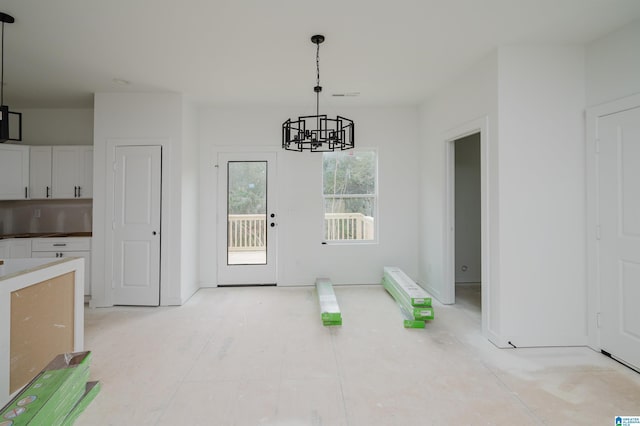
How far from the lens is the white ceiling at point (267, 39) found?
7.98ft

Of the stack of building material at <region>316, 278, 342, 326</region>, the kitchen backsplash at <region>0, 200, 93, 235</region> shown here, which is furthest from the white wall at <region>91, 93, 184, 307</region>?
the stack of building material at <region>316, 278, 342, 326</region>

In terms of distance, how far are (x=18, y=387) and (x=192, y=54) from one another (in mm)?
2958

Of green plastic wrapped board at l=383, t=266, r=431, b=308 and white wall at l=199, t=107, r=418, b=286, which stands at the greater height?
white wall at l=199, t=107, r=418, b=286

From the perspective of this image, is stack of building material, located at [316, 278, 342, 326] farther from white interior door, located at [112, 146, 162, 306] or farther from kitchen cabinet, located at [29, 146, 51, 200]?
kitchen cabinet, located at [29, 146, 51, 200]

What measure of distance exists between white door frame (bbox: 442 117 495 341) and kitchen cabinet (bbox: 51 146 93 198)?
16.1 ft

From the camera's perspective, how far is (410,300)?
3.56 metres

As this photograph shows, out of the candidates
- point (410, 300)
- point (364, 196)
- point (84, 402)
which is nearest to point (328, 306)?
point (410, 300)

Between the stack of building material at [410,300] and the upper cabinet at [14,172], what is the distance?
5252 millimetres

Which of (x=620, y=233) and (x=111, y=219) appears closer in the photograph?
(x=620, y=233)

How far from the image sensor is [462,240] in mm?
5281

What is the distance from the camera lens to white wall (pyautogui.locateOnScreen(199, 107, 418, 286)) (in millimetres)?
5000

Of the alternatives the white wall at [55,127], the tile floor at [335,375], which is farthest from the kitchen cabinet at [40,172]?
the tile floor at [335,375]

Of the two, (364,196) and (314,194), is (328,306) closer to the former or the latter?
(314,194)

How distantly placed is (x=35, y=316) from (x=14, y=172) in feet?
11.5
